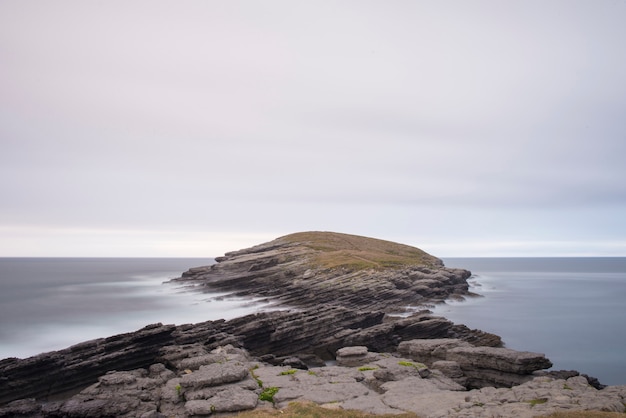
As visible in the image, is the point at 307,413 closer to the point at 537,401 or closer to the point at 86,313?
the point at 537,401

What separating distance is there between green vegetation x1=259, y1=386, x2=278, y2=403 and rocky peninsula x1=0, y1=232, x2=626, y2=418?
0.06 m

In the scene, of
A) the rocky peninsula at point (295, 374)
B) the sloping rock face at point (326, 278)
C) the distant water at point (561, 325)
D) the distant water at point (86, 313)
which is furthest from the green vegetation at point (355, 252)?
the rocky peninsula at point (295, 374)

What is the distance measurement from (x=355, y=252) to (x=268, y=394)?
90809 millimetres

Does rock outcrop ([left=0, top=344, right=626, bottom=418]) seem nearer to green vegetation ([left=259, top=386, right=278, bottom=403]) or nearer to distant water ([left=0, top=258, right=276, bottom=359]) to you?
green vegetation ([left=259, top=386, right=278, bottom=403])

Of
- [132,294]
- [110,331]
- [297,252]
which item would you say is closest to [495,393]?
[110,331]

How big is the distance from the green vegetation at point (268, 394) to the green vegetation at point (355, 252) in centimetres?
6405

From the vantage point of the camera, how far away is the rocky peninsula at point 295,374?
24109 millimetres

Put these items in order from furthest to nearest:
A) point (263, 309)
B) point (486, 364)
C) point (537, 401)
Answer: point (263, 309), point (486, 364), point (537, 401)

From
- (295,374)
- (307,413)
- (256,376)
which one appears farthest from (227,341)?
(307,413)

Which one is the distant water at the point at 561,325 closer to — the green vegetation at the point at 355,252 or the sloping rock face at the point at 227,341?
the sloping rock face at the point at 227,341

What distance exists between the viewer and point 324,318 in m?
47.4

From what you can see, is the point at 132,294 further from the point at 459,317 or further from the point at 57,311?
the point at 459,317

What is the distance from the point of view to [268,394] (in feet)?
84.8

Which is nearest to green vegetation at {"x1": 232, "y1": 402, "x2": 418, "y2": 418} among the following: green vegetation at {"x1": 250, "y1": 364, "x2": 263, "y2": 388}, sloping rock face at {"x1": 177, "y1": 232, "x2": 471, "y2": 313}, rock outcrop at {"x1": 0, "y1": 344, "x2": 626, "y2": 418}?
rock outcrop at {"x1": 0, "y1": 344, "x2": 626, "y2": 418}
